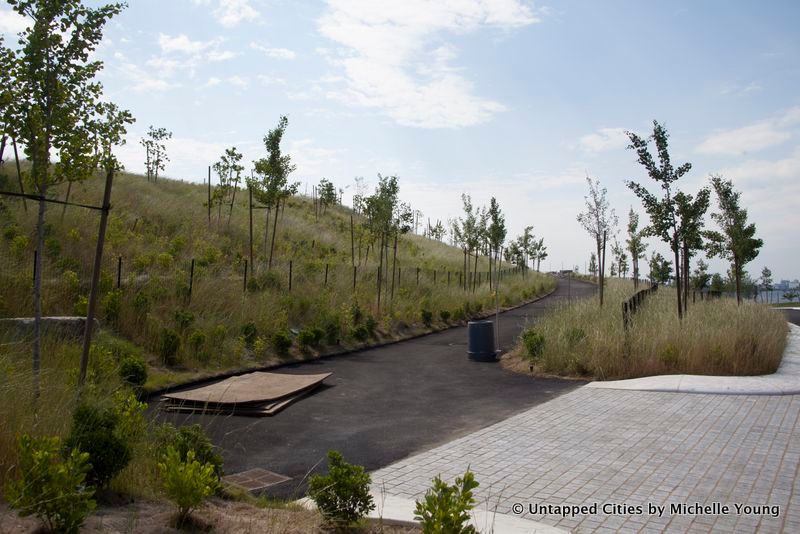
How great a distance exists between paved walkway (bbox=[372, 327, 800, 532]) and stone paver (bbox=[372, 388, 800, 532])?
0.01 metres

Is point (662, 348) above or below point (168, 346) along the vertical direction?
above

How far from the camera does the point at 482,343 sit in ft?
50.0

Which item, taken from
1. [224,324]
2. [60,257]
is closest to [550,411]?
[224,324]

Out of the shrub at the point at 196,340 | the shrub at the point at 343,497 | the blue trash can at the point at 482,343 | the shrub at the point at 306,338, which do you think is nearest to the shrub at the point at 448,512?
the shrub at the point at 343,497

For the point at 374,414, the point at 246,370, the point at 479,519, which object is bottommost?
the point at 479,519

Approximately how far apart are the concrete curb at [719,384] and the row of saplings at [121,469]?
7592 mm

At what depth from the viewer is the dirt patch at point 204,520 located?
3.62 metres

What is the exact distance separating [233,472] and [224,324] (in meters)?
8.71

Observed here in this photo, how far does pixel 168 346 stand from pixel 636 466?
30.1ft

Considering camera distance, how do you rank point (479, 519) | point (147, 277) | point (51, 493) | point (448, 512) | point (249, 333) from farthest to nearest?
1. point (147, 277)
2. point (249, 333)
3. point (479, 519)
4. point (448, 512)
5. point (51, 493)

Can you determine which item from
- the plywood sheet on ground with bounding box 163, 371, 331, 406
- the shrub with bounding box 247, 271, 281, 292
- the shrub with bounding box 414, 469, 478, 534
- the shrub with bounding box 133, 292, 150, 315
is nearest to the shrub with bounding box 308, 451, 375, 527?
the shrub with bounding box 414, 469, 478, 534

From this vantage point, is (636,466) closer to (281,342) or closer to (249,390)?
(249,390)

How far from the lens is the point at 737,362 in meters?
11.9

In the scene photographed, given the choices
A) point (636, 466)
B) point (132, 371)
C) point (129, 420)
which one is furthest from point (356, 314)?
point (129, 420)
